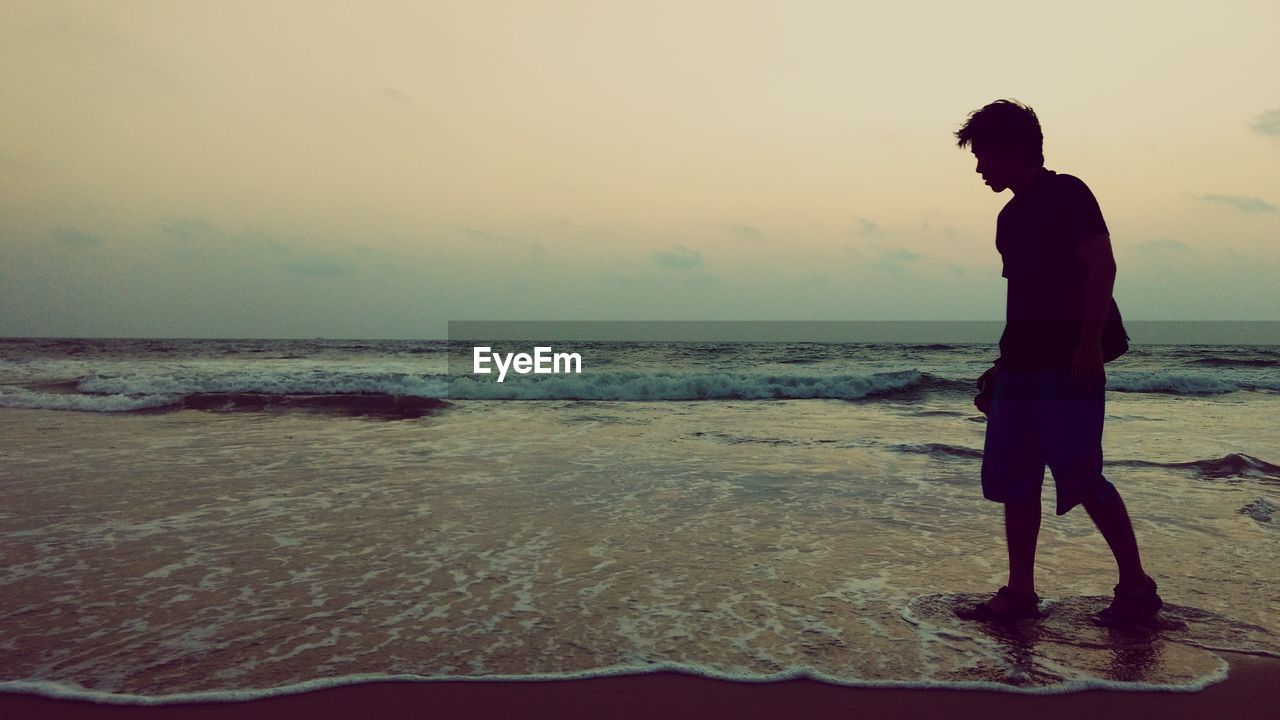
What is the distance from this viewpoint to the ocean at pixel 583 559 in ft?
8.80

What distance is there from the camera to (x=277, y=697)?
240 centimetres

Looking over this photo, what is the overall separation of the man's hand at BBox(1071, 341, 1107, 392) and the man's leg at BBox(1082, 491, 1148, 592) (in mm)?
440

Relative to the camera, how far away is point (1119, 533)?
9.62 ft

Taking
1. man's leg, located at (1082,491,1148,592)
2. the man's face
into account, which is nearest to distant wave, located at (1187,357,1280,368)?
man's leg, located at (1082,491,1148,592)

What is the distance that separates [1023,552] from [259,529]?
413 centimetres

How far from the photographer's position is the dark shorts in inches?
114

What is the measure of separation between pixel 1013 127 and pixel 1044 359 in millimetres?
910

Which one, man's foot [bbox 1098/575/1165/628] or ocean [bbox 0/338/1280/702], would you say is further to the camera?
man's foot [bbox 1098/575/1165/628]

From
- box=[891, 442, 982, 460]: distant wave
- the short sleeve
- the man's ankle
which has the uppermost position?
the short sleeve

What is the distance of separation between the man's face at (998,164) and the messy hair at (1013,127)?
0.07 ft

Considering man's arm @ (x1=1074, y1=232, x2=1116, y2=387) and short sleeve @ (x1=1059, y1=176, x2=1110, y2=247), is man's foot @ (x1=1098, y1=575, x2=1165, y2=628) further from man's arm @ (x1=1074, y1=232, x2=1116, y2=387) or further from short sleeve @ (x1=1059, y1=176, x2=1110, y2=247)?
short sleeve @ (x1=1059, y1=176, x2=1110, y2=247)

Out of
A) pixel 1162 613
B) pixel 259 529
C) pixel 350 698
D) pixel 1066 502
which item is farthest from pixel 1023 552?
pixel 259 529

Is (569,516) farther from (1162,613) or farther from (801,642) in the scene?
(1162,613)

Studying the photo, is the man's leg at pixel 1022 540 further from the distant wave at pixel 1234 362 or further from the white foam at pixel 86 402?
the distant wave at pixel 1234 362
